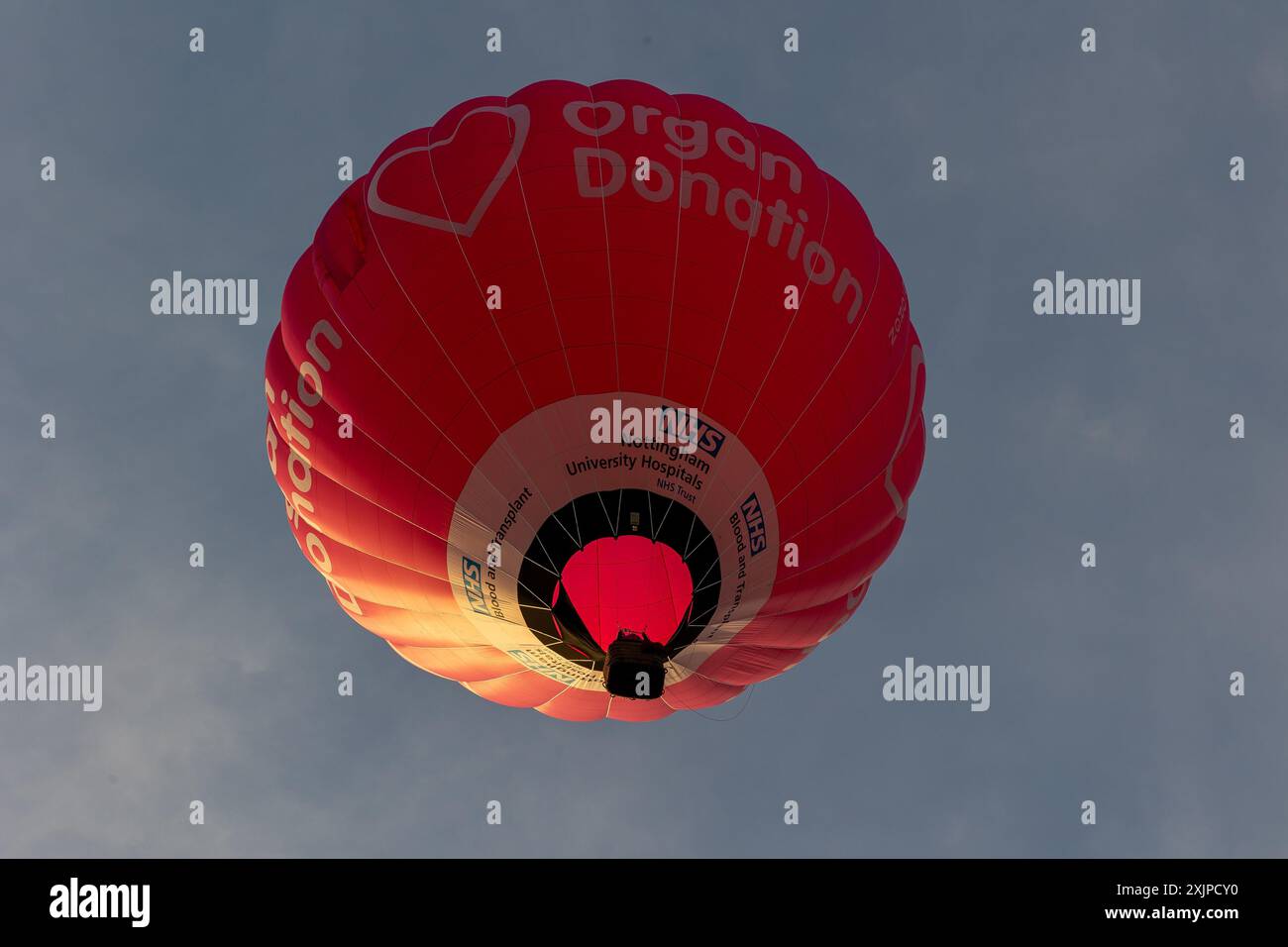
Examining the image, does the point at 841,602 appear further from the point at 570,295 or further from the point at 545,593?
the point at 570,295

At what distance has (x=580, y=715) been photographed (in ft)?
44.9

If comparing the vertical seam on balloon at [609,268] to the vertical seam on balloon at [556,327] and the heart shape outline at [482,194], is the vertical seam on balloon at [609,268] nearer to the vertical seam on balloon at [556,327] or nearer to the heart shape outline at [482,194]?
the vertical seam on balloon at [556,327]

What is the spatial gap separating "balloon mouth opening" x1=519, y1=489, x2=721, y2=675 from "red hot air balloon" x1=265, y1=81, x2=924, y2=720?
0.02m

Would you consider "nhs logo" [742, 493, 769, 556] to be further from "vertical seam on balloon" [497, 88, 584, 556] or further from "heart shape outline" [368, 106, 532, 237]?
"heart shape outline" [368, 106, 532, 237]

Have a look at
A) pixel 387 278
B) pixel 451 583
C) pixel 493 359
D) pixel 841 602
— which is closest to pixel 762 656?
pixel 841 602

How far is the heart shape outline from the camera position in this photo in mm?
10773

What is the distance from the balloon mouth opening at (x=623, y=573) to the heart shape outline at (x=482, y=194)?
9.15 feet

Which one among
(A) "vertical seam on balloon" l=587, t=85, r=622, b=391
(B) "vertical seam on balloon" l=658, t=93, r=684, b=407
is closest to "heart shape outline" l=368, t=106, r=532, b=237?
(A) "vertical seam on balloon" l=587, t=85, r=622, b=391

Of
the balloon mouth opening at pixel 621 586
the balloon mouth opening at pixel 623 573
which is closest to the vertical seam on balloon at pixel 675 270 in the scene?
the balloon mouth opening at pixel 623 573

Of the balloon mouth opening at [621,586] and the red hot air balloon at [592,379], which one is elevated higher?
the red hot air balloon at [592,379]

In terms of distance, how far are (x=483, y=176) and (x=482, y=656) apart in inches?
193

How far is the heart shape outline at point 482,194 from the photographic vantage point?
10773mm

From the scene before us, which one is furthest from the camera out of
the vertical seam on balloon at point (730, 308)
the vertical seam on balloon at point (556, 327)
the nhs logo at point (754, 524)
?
the nhs logo at point (754, 524)

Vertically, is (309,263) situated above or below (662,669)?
above
